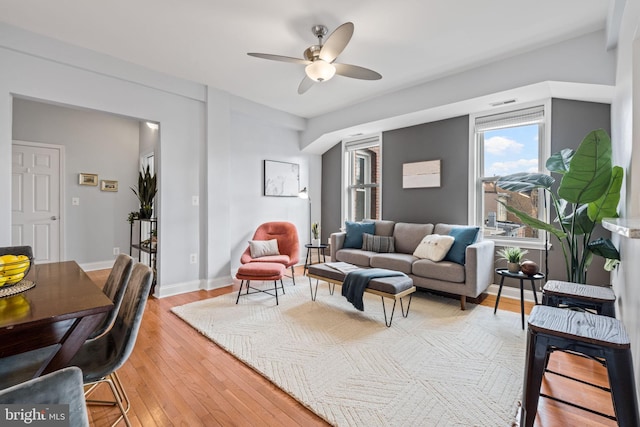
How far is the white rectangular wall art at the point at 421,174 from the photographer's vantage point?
4.34 meters

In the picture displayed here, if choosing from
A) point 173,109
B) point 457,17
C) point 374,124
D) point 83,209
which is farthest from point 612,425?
point 83,209

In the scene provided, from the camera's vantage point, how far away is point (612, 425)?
1.58m

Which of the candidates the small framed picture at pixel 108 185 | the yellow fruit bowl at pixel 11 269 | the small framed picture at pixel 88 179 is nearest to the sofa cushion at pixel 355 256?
the yellow fruit bowl at pixel 11 269

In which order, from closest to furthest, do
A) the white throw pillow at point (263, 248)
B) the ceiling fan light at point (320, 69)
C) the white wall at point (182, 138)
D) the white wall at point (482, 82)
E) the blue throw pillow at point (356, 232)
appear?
the ceiling fan light at point (320, 69) < the white wall at point (482, 82) < the white wall at point (182, 138) < the white throw pillow at point (263, 248) < the blue throw pillow at point (356, 232)

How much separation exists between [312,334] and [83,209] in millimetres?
4749

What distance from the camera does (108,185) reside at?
5.29 metres

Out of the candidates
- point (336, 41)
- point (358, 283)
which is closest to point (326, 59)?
point (336, 41)

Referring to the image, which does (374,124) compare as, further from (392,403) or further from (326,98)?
(392,403)

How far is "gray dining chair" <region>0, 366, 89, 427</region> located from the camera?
24.2 inches

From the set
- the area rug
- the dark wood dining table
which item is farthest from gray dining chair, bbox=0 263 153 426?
the area rug

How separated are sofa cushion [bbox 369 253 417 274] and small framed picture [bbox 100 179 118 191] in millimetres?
4707

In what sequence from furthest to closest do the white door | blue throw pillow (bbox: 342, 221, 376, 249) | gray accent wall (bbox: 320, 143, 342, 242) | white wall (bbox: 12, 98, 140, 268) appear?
1. gray accent wall (bbox: 320, 143, 342, 242)
2. white wall (bbox: 12, 98, 140, 268)
3. blue throw pillow (bbox: 342, 221, 376, 249)
4. the white door

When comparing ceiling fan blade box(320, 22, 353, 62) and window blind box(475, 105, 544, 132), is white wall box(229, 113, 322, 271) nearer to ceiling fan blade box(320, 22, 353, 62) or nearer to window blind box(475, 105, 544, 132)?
ceiling fan blade box(320, 22, 353, 62)

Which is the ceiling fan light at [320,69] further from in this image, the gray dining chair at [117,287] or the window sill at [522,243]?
the window sill at [522,243]
